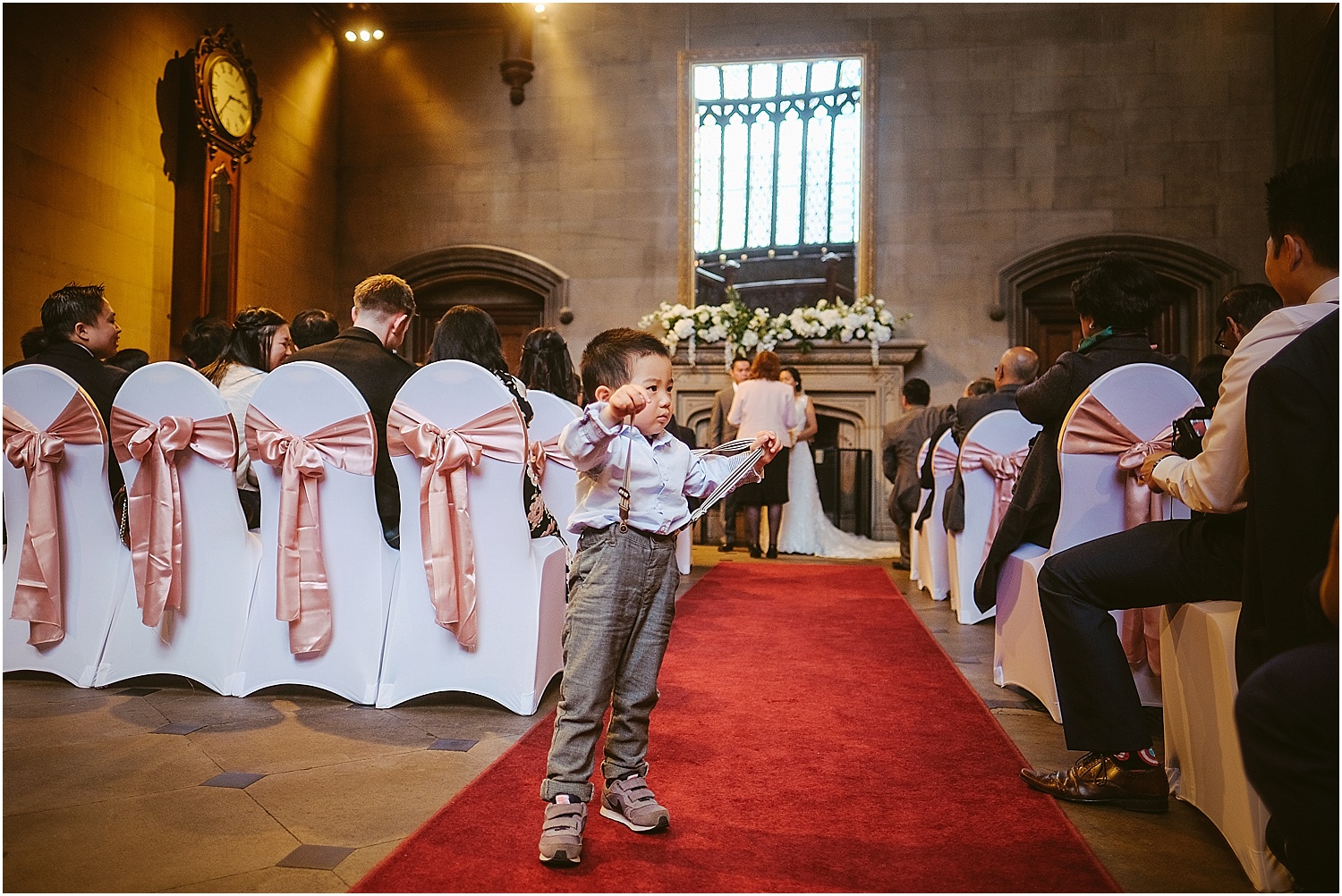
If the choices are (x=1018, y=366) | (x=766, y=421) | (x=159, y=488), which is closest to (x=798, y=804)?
(x=159, y=488)

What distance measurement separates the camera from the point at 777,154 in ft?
30.0

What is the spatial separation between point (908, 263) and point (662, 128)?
264cm

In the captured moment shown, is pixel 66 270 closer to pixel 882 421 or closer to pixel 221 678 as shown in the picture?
pixel 221 678

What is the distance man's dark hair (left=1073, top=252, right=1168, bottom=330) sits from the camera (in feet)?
9.23

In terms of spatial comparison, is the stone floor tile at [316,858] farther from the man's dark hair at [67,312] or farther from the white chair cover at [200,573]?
the man's dark hair at [67,312]

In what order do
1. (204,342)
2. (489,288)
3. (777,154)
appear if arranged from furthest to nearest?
(489,288)
(777,154)
(204,342)

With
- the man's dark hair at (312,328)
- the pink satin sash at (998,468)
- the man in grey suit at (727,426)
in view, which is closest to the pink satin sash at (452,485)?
the man's dark hair at (312,328)

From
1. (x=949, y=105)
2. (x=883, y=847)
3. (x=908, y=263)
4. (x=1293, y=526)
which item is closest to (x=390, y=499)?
(x=883, y=847)

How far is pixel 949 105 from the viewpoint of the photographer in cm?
895

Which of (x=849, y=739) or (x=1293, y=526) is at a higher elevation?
(x=1293, y=526)

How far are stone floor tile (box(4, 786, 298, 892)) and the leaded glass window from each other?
7.75 metres

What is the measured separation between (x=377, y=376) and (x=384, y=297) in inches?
12.9

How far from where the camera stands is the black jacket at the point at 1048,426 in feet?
9.46

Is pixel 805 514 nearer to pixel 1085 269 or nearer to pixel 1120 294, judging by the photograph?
pixel 1085 269
